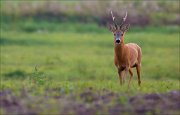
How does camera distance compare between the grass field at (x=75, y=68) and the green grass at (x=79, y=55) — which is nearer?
the grass field at (x=75, y=68)

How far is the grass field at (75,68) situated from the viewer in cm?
1020

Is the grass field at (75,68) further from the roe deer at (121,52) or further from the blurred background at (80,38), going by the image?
the roe deer at (121,52)

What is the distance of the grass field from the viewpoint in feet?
33.5

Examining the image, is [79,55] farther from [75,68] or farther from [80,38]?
[80,38]

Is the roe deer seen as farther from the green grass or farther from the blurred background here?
the blurred background

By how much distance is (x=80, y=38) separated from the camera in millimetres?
29922

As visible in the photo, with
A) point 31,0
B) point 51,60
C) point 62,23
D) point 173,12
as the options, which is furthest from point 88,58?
point 31,0

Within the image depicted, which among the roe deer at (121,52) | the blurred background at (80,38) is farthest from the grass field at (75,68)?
the roe deer at (121,52)

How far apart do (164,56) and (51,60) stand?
15.3ft

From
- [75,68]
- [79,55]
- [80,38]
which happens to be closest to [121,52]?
[75,68]

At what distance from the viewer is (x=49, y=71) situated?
22.2 meters

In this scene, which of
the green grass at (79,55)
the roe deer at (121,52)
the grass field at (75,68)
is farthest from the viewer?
the green grass at (79,55)

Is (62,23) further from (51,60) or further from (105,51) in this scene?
(51,60)

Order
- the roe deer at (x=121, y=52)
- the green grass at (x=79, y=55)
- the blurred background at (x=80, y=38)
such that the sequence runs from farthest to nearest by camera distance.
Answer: the blurred background at (x=80, y=38), the green grass at (x=79, y=55), the roe deer at (x=121, y=52)
